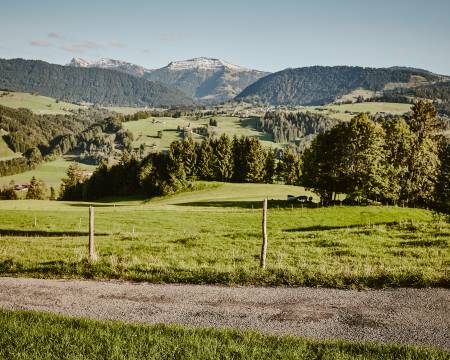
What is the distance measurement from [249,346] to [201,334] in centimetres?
147

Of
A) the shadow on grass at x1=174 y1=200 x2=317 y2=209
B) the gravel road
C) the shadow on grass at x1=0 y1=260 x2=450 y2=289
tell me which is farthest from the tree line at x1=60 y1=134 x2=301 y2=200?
the gravel road

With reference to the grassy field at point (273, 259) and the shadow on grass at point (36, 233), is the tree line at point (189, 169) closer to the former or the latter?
the shadow on grass at point (36, 233)

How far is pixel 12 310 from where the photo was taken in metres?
13.3

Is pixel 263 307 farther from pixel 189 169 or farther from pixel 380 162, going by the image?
pixel 189 169

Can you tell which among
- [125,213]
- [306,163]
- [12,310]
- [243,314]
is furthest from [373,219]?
[12,310]

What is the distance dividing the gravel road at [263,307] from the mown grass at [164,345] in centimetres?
113

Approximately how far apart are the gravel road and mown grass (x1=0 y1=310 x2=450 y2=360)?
1.13 m

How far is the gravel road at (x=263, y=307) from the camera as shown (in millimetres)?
12180

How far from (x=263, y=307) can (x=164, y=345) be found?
449 centimetres

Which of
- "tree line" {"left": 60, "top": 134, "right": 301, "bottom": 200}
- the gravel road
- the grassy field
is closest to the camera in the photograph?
the gravel road

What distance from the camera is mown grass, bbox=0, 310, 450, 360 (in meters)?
10.0

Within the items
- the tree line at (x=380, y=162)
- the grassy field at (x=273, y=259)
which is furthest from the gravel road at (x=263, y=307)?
the tree line at (x=380, y=162)

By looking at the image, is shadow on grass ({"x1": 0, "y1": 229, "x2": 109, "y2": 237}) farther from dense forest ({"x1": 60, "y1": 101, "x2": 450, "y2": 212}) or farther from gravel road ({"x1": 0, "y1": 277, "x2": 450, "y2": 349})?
dense forest ({"x1": 60, "y1": 101, "x2": 450, "y2": 212})


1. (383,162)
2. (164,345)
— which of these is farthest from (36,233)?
(383,162)
